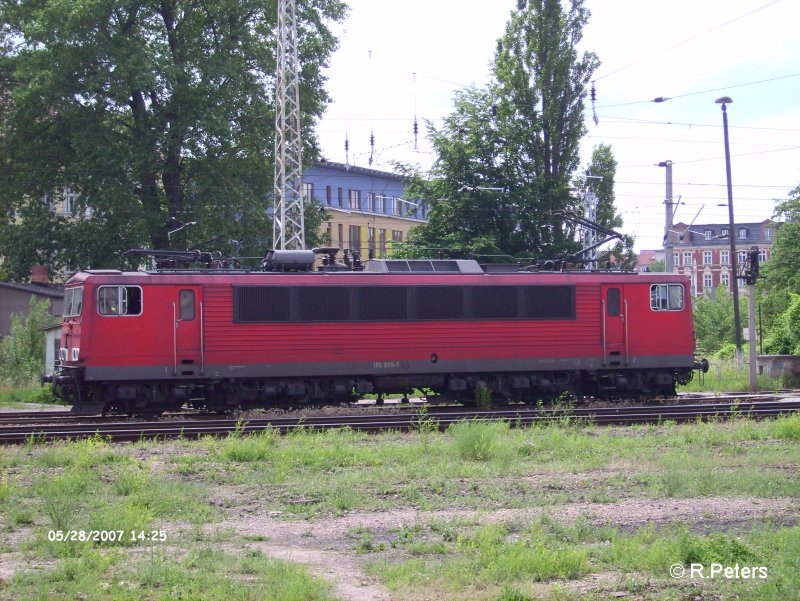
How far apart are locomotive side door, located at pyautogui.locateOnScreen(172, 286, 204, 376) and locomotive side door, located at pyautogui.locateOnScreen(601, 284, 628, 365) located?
1084cm

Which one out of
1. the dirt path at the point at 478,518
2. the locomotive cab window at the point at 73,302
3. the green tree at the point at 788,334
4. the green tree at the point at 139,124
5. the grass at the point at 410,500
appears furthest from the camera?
the green tree at the point at 788,334

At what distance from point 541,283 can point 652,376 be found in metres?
4.49

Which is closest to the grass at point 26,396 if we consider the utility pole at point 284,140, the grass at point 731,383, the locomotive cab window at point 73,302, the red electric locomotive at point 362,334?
the locomotive cab window at point 73,302

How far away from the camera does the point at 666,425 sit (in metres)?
19.9

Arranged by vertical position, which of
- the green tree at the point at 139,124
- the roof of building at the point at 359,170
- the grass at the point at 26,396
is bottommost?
the grass at the point at 26,396

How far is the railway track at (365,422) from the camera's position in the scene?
18.4 m

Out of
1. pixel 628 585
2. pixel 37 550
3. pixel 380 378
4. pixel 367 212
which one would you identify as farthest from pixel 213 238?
pixel 367 212

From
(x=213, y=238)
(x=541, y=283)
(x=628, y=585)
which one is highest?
(x=213, y=238)

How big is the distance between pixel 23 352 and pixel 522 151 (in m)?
23.1

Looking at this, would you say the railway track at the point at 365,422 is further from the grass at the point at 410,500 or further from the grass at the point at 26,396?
the grass at the point at 26,396

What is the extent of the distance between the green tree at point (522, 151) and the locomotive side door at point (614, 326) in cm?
1547

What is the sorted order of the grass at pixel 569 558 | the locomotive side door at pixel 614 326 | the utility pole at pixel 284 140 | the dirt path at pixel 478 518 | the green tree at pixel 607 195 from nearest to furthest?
1. the grass at pixel 569 558
2. the dirt path at pixel 478 518
3. the locomotive side door at pixel 614 326
4. the utility pole at pixel 284 140
5. the green tree at pixel 607 195

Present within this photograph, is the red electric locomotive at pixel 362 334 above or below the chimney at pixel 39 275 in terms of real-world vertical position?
below

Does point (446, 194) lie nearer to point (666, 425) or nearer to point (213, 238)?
point (213, 238)
